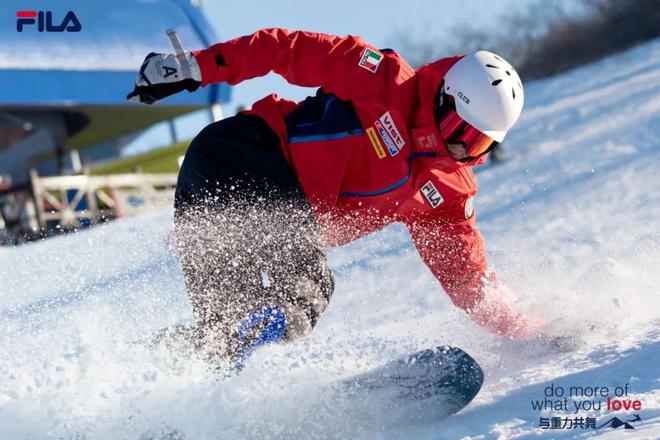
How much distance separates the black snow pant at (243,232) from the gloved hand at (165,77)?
24 cm

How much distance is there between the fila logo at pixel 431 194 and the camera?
3.66 metres

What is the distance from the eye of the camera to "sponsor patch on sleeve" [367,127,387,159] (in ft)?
11.5

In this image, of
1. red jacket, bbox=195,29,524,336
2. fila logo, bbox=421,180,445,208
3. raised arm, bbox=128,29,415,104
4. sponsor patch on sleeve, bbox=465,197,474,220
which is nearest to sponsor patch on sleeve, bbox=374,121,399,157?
red jacket, bbox=195,29,524,336

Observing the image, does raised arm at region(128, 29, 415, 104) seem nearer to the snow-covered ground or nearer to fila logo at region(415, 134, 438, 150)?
fila logo at region(415, 134, 438, 150)

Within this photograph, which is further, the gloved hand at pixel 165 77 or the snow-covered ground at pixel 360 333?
the gloved hand at pixel 165 77

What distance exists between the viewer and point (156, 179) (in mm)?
15625

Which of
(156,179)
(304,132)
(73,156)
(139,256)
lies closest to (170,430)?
(304,132)

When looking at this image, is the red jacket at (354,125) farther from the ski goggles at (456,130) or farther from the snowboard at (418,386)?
the snowboard at (418,386)

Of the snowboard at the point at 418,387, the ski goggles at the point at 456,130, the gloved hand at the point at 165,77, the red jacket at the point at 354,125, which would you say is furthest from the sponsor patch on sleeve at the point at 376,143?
the snowboard at the point at 418,387

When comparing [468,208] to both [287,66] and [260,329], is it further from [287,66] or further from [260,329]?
[260,329]

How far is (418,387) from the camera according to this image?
3.07m

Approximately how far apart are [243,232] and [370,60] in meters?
0.90

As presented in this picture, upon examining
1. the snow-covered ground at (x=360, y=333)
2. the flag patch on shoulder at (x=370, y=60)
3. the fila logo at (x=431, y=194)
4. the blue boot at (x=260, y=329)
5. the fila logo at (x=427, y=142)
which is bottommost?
the snow-covered ground at (x=360, y=333)

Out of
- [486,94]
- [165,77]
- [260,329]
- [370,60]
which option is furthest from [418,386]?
[165,77]
